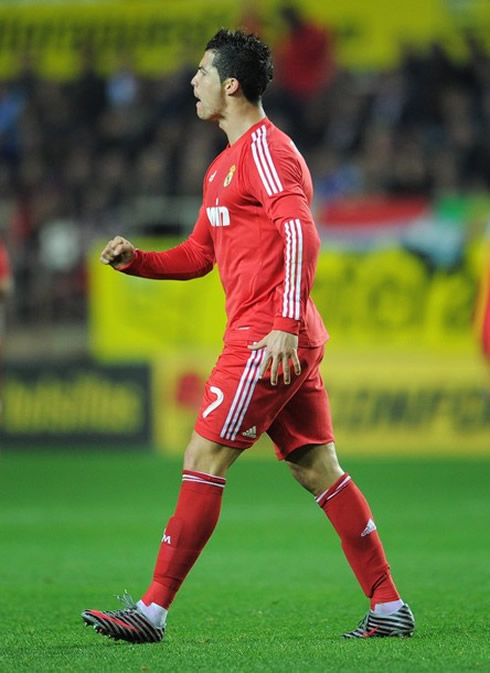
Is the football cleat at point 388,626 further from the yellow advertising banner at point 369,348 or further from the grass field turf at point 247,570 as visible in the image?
the yellow advertising banner at point 369,348

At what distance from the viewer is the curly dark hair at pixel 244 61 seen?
195 inches

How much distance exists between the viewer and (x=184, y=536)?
479 cm

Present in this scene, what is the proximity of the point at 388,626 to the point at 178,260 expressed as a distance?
5.58 ft

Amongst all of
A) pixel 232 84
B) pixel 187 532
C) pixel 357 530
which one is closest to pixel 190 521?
pixel 187 532

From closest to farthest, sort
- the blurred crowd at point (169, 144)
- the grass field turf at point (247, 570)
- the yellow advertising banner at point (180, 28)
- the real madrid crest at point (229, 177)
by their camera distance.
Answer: the grass field turf at point (247, 570), the real madrid crest at point (229, 177), the blurred crowd at point (169, 144), the yellow advertising banner at point (180, 28)

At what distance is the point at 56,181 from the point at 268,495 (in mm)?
8055

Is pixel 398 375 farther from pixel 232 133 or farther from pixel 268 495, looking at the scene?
pixel 232 133

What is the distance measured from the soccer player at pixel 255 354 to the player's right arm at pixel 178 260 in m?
0.03

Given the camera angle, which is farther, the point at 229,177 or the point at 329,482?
the point at 329,482

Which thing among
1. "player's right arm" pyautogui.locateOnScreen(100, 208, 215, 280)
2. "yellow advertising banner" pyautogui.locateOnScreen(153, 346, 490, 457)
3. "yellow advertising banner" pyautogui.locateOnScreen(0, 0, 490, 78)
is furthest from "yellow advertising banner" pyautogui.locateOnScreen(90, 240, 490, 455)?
"player's right arm" pyautogui.locateOnScreen(100, 208, 215, 280)

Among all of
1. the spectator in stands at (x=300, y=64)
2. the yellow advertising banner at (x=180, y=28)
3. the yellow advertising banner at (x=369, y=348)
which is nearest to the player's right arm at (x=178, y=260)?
the yellow advertising banner at (x=369, y=348)

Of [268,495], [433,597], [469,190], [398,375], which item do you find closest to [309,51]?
[469,190]

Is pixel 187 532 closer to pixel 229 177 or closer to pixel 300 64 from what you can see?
pixel 229 177

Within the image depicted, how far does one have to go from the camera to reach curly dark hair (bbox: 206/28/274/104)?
494cm
